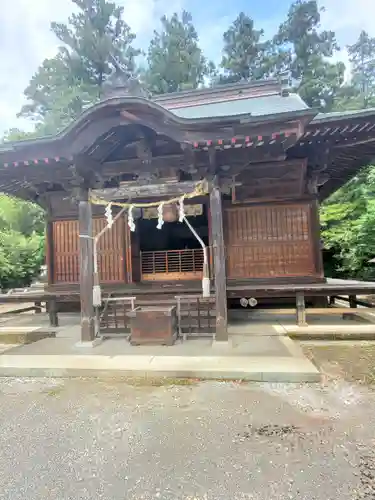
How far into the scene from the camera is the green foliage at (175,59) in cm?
2348

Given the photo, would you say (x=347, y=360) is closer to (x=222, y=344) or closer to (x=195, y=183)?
(x=222, y=344)

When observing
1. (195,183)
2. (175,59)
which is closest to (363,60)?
(175,59)

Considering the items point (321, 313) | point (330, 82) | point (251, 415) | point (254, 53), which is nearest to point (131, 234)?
point (321, 313)

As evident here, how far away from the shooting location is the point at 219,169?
5180mm

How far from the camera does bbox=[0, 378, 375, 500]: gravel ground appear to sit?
79.0 inches

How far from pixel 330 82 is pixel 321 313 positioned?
2176 centimetres

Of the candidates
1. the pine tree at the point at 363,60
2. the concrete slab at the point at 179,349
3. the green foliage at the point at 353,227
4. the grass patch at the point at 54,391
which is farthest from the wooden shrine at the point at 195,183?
the pine tree at the point at 363,60

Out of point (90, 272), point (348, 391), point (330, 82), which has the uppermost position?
point (330, 82)

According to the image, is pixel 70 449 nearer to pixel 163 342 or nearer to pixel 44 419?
pixel 44 419

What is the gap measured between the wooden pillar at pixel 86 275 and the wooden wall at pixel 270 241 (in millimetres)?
3087

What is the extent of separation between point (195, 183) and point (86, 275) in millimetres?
2394

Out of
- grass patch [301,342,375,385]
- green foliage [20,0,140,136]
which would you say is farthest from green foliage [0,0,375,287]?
grass patch [301,342,375,385]

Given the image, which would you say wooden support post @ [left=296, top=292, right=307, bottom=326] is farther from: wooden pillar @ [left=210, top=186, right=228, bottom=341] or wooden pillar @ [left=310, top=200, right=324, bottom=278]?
wooden pillar @ [left=210, top=186, right=228, bottom=341]

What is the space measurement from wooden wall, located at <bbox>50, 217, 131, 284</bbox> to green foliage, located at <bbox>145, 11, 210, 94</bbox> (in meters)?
18.4
